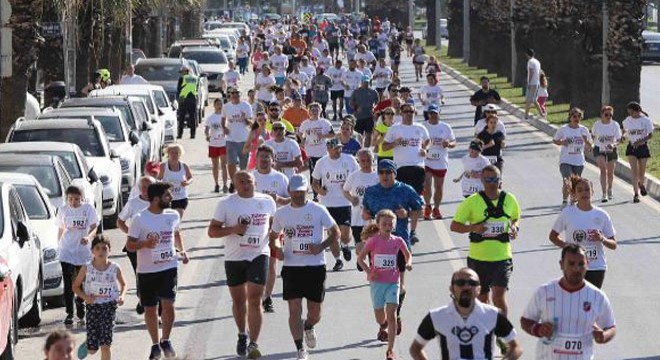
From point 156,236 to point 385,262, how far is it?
1.89m

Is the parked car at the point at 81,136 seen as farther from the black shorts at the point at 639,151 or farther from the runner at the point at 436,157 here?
the black shorts at the point at 639,151

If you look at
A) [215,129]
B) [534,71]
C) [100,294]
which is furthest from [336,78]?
[100,294]

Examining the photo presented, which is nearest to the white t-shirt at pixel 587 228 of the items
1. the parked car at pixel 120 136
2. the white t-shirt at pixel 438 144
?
the white t-shirt at pixel 438 144

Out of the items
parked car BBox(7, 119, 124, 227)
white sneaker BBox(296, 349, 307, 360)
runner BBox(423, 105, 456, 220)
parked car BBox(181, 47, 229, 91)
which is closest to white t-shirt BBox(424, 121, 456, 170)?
runner BBox(423, 105, 456, 220)

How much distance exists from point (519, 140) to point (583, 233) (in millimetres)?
22503

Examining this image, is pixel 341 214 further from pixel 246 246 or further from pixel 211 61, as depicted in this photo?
pixel 211 61

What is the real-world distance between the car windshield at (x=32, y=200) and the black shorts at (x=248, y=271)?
3636 mm

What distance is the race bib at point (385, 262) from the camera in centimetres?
1443

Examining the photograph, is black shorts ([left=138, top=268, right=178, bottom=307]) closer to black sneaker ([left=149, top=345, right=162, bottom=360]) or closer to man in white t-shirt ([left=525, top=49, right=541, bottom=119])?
black sneaker ([left=149, top=345, right=162, bottom=360])

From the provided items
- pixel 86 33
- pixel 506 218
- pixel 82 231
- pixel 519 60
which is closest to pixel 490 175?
pixel 506 218

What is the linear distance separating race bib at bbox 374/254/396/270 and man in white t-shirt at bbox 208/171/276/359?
101cm

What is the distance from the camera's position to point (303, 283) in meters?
14.6

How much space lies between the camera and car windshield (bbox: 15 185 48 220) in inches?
707

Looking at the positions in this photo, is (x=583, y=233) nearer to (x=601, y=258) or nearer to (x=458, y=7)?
(x=601, y=258)
